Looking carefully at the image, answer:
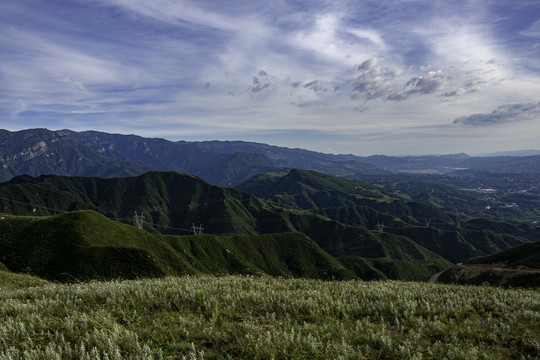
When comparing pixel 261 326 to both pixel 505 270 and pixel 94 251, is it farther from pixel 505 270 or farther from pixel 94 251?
pixel 505 270

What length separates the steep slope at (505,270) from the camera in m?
59.6

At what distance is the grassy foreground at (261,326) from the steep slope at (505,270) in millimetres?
62428

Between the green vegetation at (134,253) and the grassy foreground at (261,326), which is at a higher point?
the grassy foreground at (261,326)

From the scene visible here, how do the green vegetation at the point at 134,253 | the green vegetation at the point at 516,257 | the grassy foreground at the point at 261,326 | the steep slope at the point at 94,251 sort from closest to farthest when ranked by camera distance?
the grassy foreground at the point at 261,326, the steep slope at the point at 94,251, the green vegetation at the point at 134,253, the green vegetation at the point at 516,257

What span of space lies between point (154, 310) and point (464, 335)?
10.4m

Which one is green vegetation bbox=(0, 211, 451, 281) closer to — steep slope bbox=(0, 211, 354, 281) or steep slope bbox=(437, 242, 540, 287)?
steep slope bbox=(0, 211, 354, 281)

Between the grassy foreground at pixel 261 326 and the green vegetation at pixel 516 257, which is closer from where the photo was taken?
the grassy foreground at pixel 261 326

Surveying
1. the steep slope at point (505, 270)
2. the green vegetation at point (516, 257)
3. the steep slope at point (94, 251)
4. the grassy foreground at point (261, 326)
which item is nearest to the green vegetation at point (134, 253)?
the steep slope at point (94, 251)

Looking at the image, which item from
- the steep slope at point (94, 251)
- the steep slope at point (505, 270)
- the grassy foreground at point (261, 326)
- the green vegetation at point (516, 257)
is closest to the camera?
the grassy foreground at point (261, 326)

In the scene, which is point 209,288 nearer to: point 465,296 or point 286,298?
point 286,298

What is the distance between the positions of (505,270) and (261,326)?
279ft

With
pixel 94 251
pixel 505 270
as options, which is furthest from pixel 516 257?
pixel 94 251

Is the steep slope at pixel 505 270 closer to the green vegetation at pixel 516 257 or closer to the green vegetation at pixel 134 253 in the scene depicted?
the green vegetation at pixel 516 257

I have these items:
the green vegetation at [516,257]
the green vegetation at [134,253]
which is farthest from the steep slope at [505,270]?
the green vegetation at [134,253]
